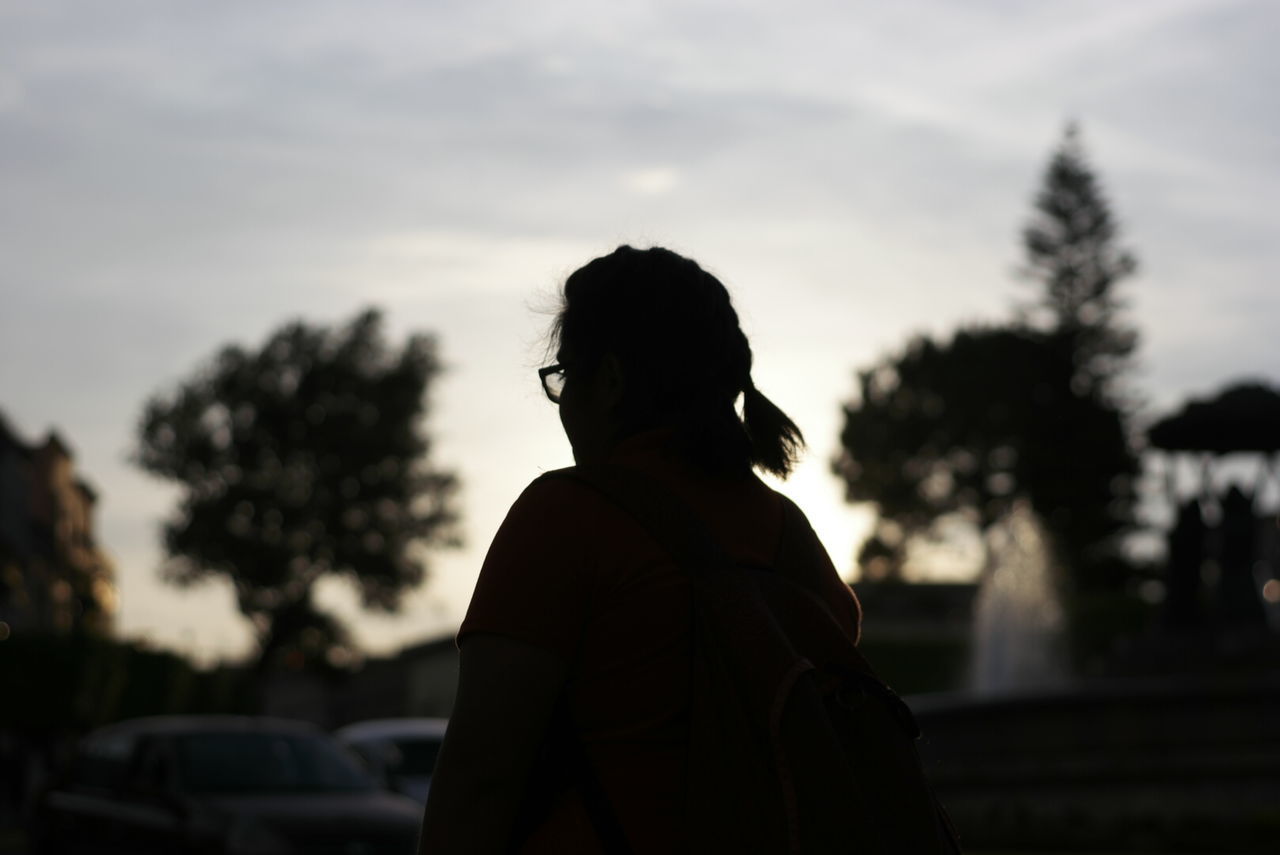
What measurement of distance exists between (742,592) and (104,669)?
41.1 metres

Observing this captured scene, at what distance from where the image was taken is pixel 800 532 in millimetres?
2779

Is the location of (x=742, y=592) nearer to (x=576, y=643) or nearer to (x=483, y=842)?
(x=576, y=643)

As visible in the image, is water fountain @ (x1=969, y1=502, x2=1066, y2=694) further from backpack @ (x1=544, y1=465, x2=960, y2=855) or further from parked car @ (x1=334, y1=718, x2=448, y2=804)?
backpack @ (x1=544, y1=465, x2=960, y2=855)

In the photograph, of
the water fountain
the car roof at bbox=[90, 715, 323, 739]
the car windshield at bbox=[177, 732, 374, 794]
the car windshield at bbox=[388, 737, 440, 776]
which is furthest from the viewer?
the water fountain

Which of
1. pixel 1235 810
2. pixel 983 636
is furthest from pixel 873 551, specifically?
pixel 1235 810

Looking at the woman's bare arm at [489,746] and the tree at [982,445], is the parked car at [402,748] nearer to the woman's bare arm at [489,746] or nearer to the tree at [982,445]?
the woman's bare arm at [489,746]

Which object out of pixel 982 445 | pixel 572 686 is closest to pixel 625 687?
pixel 572 686

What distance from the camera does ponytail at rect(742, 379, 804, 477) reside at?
292 cm

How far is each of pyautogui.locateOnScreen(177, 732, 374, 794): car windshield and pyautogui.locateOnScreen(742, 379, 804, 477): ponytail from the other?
10.8 m

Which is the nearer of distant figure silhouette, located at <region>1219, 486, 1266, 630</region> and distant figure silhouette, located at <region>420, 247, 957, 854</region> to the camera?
distant figure silhouette, located at <region>420, 247, 957, 854</region>

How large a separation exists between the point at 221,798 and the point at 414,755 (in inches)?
209

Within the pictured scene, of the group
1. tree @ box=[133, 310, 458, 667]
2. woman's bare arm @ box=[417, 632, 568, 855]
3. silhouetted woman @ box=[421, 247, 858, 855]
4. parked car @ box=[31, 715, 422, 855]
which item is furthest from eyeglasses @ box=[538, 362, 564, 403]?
tree @ box=[133, 310, 458, 667]

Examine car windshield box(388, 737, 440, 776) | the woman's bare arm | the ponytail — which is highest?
car windshield box(388, 737, 440, 776)

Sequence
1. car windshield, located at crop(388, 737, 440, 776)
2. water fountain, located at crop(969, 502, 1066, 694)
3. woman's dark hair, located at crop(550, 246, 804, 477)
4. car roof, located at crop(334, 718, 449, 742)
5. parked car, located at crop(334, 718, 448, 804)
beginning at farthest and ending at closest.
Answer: water fountain, located at crop(969, 502, 1066, 694)
car roof, located at crop(334, 718, 449, 742)
car windshield, located at crop(388, 737, 440, 776)
parked car, located at crop(334, 718, 448, 804)
woman's dark hair, located at crop(550, 246, 804, 477)
